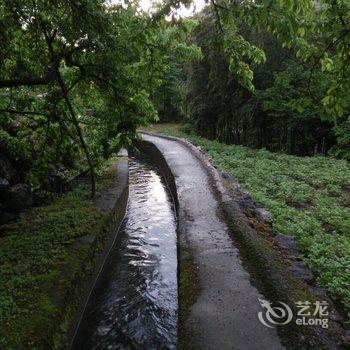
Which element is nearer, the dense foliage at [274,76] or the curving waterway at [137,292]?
the dense foliage at [274,76]

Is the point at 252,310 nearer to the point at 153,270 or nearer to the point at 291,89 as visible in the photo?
the point at 153,270

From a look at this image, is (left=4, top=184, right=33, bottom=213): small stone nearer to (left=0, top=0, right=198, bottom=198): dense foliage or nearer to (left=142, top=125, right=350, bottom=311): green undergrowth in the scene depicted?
(left=0, top=0, right=198, bottom=198): dense foliage

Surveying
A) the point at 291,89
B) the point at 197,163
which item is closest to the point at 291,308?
the point at 197,163

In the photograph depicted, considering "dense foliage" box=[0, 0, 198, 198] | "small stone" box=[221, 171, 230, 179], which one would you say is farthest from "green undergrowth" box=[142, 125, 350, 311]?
"dense foliage" box=[0, 0, 198, 198]

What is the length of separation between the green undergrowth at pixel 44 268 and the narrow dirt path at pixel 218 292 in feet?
6.18

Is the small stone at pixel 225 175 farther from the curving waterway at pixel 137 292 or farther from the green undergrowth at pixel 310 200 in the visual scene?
the curving waterway at pixel 137 292

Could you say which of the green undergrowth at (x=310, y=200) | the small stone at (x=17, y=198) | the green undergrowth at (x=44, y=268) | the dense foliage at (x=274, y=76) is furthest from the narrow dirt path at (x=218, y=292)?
the small stone at (x=17, y=198)

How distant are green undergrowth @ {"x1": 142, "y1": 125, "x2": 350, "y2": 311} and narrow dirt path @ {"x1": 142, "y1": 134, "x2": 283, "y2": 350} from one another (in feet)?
4.25

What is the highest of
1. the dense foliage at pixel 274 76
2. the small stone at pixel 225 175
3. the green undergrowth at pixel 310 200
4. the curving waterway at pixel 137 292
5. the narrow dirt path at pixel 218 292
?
the dense foliage at pixel 274 76

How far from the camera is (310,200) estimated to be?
425 inches

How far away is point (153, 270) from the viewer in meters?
7.95

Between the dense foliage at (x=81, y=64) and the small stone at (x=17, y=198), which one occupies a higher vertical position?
the dense foliage at (x=81, y=64)

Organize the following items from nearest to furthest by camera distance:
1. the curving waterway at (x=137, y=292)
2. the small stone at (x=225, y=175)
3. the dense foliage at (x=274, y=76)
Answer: the dense foliage at (x=274, y=76), the curving waterway at (x=137, y=292), the small stone at (x=225, y=175)

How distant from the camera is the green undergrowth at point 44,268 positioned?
470cm
